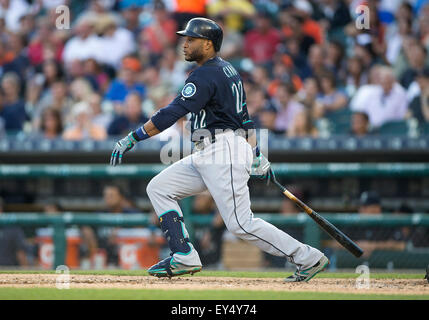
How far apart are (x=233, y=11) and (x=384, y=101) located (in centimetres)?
306

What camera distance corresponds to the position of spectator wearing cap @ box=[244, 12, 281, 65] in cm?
1088

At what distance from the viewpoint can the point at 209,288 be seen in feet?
16.8

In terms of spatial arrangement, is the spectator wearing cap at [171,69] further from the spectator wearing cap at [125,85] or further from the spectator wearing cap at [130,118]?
the spectator wearing cap at [130,118]

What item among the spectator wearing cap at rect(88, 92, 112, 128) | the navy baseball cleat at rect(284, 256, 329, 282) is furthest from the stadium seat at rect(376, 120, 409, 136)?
the navy baseball cleat at rect(284, 256, 329, 282)

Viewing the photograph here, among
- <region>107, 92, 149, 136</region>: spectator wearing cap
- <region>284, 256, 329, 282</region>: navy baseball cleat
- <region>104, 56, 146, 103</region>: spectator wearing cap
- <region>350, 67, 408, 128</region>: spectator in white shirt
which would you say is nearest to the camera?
<region>284, 256, 329, 282</region>: navy baseball cleat

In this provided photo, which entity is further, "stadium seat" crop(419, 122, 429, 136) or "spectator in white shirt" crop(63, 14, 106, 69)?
"spectator in white shirt" crop(63, 14, 106, 69)

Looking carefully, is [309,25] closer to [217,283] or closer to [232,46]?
[232,46]

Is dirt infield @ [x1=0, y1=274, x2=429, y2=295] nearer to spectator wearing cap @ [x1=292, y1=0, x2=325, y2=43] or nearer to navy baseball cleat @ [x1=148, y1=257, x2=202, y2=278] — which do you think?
navy baseball cleat @ [x1=148, y1=257, x2=202, y2=278]

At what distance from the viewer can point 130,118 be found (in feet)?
31.0

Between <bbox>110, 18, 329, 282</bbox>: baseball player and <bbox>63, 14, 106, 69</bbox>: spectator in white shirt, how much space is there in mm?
6250

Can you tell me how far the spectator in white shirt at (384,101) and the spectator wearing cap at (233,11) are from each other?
2.71 meters

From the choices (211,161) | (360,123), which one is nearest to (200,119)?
(211,161)

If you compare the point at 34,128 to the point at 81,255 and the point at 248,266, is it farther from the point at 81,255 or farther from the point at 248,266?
the point at 248,266
